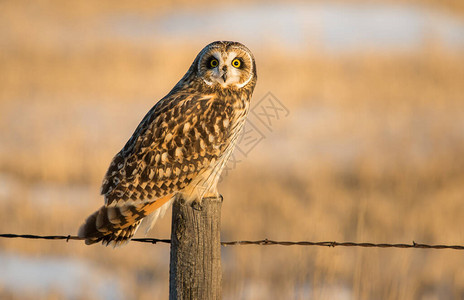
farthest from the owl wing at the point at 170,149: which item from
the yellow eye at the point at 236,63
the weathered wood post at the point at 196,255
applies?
the weathered wood post at the point at 196,255

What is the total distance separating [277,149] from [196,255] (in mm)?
7718

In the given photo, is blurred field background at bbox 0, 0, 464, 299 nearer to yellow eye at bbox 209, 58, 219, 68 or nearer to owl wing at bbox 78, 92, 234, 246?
owl wing at bbox 78, 92, 234, 246

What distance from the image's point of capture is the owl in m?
3.79

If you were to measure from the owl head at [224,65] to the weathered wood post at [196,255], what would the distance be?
122 cm

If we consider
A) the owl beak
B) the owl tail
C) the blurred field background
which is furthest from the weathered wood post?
the blurred field background

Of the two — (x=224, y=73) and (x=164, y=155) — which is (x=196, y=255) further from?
(x=224, y=73)

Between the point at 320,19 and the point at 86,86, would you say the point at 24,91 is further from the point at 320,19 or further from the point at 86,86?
the point at 320,19

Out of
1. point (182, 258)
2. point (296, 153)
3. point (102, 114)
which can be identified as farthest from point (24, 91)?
point (182, 258)

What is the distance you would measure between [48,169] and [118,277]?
11.0ft

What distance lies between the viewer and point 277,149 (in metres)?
10.8

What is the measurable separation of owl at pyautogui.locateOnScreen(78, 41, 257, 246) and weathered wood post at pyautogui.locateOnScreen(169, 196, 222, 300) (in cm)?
59

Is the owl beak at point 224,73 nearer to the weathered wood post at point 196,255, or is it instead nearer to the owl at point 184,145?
the owl at point 184,145

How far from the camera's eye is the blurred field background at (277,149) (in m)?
6.01

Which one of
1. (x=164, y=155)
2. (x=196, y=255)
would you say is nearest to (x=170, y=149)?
(x=164, y=155)
